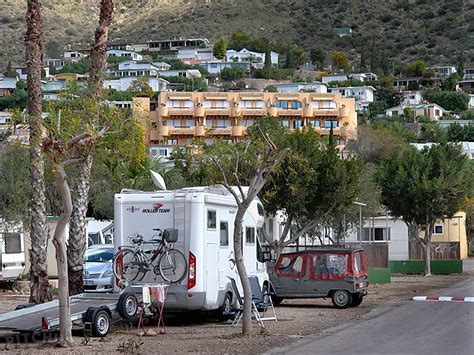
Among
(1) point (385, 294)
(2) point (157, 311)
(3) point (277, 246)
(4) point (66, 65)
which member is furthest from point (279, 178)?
(4) point (66, 65)

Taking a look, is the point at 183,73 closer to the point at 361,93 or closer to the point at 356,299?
the point at 361,93

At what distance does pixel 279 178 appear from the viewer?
3884cm

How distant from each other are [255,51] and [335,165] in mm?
156881

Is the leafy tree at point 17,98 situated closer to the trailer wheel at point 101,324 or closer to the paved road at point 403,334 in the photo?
the paved road at point 403,334

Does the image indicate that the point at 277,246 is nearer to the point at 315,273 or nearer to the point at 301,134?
the point at 301,134

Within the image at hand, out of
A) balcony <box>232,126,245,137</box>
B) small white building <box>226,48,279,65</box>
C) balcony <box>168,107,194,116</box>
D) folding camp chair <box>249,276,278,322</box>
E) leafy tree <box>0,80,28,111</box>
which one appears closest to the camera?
folding camp chair <box>249,276,278,322</box>

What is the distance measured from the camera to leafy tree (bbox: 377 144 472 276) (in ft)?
155

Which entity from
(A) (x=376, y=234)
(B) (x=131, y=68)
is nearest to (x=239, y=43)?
(B) (x=131, y=68)

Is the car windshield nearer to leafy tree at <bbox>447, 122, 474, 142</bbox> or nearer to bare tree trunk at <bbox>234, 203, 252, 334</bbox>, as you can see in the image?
bare tree trunk at <bbox>234, 203, 252, 334</bbox>

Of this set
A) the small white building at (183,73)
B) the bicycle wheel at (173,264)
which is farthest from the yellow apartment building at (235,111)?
the bicycle wheel at (173,264)

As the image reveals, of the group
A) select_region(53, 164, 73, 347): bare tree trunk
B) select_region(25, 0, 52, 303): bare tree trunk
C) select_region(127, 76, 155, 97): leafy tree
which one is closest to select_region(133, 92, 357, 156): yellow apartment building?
select_region(25, 0, 52, 303): bare tree trunk

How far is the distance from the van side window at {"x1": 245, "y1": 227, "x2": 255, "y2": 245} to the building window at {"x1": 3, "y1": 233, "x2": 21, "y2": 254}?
33.5 ft

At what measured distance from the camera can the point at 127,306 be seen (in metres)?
19.9

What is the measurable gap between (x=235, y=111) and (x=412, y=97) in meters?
62.9
